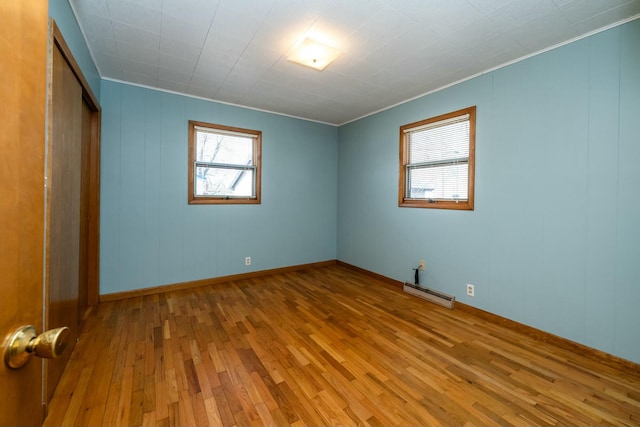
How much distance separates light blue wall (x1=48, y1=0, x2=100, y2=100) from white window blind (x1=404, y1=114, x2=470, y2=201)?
347 centimetres

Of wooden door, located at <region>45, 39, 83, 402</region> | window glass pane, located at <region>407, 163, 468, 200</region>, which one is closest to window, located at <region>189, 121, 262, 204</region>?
wooden door, located at <region>45, 39, 83, 402</region>

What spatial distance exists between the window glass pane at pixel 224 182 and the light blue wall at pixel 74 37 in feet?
4.63

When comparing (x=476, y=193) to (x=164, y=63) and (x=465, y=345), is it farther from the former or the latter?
(x=164, y=63)

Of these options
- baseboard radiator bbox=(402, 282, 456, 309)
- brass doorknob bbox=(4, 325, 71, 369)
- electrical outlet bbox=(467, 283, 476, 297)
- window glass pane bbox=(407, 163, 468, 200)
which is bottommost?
baseboard radiator bbox=(402, 282, 456, 309)

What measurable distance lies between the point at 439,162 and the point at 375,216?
128 cm

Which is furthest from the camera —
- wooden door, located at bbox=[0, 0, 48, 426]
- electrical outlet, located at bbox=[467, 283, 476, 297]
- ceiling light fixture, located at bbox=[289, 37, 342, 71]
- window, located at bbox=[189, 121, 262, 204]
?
window, located at bbox=[189, 121, 262, 204]

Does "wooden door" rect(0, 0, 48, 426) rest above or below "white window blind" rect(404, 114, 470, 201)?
below

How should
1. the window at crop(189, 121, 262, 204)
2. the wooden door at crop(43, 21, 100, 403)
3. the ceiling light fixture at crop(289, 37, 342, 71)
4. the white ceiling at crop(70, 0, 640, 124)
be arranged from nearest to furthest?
the wooden door at crop(43, 21, 100, 403) < the white ceiling at crop(70, 0, 640, 124) < the ceiling light fixture at crop(289, 37, 342, 71) < the window at crop(189, 121, 262, 204)

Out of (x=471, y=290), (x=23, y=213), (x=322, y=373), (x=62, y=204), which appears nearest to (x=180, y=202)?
(x=62, y=204)

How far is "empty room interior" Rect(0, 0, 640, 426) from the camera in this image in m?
1.56

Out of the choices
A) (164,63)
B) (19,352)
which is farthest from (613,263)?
(164,63)

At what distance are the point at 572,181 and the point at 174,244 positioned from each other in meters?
4.34

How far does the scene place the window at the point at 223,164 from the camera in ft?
11.9

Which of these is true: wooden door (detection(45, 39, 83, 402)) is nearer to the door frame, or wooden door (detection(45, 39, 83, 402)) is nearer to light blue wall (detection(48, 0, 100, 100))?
light blue wall (detection(48, 0, 100, 100))
